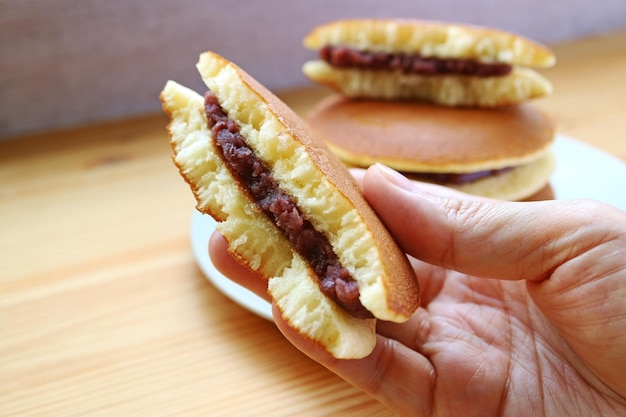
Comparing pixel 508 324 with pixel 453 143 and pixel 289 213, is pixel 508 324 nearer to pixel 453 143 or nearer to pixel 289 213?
pixel 289 213

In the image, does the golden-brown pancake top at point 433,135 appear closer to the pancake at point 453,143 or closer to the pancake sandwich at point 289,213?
the pancake at point 453,143

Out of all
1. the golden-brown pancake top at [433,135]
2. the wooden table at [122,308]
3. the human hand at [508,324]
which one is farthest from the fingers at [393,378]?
the golden-brown pancake top at [433,135]

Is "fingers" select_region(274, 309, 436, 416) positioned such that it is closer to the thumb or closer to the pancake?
the thumb

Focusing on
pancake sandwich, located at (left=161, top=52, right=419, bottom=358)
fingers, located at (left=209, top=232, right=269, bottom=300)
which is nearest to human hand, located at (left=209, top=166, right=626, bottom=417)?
pancake sandwich, located at (left=161, top=52, right=419, bottom=358)

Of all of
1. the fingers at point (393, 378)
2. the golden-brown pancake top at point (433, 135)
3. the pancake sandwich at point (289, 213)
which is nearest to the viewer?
the pancake sandwich at point (289, 213)

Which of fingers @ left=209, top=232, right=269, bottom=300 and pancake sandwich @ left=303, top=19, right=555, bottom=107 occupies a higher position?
pancake sandwich @ left=303, top=19, right=555, bottom=107

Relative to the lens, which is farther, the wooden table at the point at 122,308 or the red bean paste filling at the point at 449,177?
the red bean paste filling at the point at 449,177
